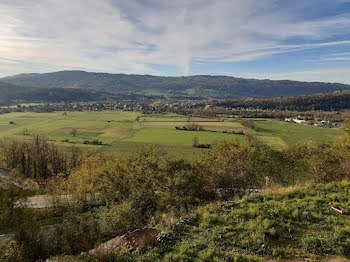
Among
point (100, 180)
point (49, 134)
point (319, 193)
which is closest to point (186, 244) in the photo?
point (319, 193)

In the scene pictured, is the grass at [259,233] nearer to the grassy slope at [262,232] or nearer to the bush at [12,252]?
the grassy slope at [262,232]

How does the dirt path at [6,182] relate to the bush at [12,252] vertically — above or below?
below

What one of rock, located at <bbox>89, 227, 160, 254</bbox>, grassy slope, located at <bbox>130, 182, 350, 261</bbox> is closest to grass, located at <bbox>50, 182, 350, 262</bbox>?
grassy slope, located at <bbox>130, 182, 350, 261</bbox>

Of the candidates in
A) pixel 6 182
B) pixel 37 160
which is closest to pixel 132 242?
pixel 6 182

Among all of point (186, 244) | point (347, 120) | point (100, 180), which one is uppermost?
point (347, 120)

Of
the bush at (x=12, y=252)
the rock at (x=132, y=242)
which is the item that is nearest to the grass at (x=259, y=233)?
the rock at (x=132, y=242)

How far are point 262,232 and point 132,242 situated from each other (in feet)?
23.9

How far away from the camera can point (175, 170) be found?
22078mm

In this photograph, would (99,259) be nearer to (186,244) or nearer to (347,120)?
(186,244)

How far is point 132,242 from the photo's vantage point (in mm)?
12477

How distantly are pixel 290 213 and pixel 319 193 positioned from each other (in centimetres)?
506

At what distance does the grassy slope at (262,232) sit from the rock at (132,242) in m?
0.62

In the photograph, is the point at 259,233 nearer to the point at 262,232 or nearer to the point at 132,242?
the point at 262,232

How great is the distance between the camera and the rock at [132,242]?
12.0 m
